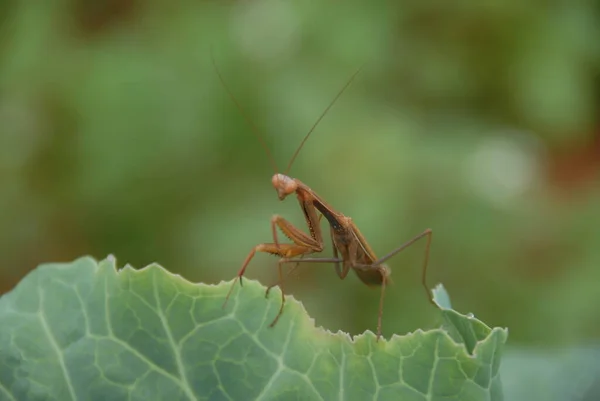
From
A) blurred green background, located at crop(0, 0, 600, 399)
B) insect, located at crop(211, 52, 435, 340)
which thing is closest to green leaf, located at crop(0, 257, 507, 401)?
insect, located at crop(211, 52, 435, 340)

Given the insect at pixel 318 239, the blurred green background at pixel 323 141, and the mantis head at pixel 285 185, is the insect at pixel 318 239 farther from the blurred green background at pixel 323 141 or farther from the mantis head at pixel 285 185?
the blurred green background at pixel 323 141

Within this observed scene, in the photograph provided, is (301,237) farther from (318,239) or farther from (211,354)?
(211,354)

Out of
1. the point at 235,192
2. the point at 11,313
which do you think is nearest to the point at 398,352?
the point at 11,313

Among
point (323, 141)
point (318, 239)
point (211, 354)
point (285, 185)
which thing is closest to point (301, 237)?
point (318, 239)

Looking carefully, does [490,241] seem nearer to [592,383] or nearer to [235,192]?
[235,192]

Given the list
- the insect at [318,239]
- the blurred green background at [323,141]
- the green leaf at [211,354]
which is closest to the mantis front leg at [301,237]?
the insect at [318,239]

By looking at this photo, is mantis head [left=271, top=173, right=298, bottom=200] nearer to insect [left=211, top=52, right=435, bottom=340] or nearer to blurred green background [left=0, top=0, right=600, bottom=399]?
insect [left=211, top=52, right=435, bottom=340]
